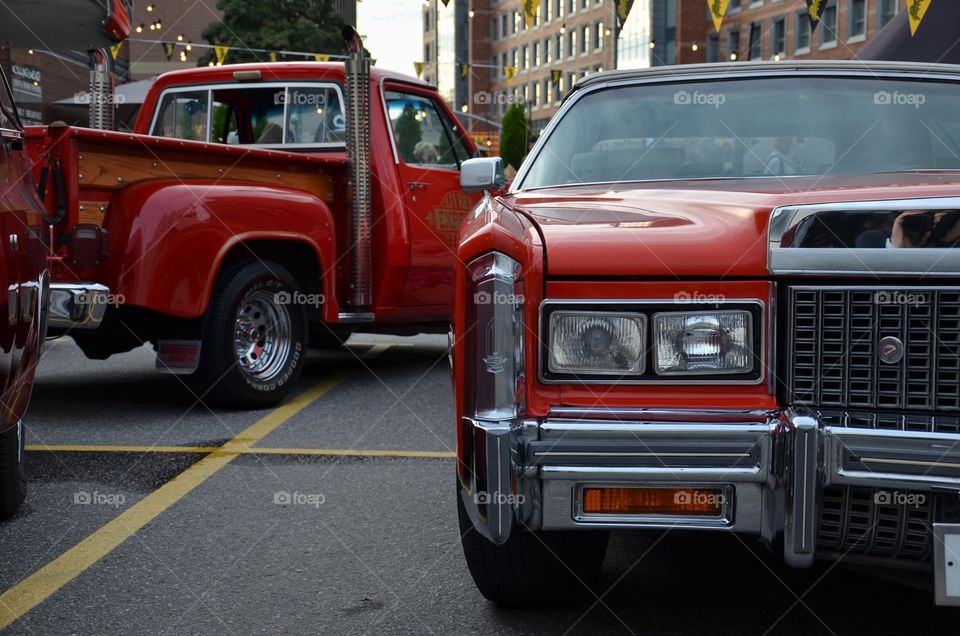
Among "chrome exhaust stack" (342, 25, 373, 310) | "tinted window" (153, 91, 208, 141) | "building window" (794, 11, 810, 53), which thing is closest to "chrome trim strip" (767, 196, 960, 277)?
"chrome exhaust stack" (342, 25, 373, 310)

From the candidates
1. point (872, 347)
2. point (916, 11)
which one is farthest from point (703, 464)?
point (916, 11)

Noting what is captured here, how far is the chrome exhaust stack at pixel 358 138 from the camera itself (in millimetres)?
7414

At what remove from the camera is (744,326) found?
110 inches

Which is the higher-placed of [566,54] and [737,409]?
[566,54]

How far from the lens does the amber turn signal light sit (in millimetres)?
2715

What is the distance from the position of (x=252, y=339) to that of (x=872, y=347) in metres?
4.69

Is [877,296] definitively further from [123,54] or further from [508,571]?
[123,54]

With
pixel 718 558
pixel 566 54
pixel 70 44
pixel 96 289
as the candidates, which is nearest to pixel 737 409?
pixel 718 558

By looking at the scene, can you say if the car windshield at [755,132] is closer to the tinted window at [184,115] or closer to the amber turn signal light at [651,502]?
the amber turn signal light at [651,502]

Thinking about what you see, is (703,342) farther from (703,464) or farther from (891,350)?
(891,350)

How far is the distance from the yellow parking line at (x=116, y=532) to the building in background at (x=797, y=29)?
118 ft

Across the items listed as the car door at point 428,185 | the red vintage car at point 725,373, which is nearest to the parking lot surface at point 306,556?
the red vintage car at point 725,373

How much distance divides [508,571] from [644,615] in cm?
44

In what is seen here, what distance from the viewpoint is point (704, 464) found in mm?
2650
